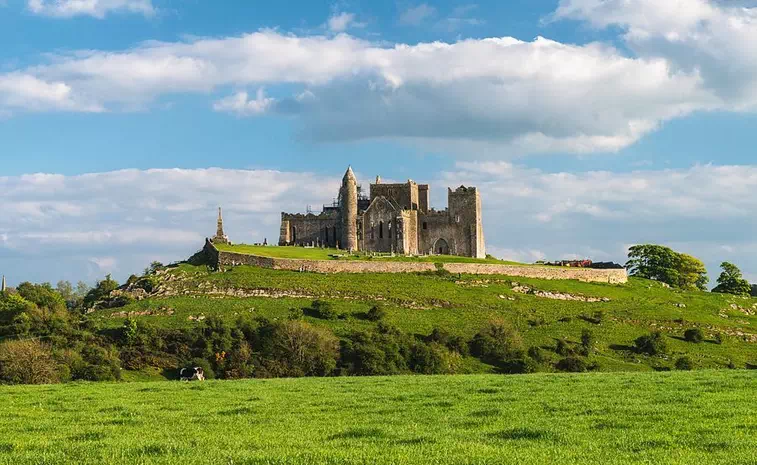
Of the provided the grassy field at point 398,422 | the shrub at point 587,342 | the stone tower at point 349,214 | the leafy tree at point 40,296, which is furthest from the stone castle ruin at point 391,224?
the grassy field at point 398,422

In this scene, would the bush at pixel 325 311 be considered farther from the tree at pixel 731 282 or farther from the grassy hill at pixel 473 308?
the tree at pixel 731 282

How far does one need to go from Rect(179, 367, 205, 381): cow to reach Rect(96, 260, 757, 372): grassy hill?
11304 millimetres

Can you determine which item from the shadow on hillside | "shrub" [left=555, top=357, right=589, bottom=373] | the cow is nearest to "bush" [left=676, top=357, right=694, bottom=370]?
the shadow on hillside

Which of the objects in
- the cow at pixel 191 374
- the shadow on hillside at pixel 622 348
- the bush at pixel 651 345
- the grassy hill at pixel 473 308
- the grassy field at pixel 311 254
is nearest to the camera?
the cow at pixel 191 374

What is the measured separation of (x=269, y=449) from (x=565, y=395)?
37.8ft

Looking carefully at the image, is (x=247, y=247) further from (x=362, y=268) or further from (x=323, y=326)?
(x=323, y=326)

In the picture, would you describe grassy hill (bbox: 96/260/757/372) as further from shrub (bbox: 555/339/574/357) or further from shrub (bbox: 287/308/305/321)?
shrub (bbox: 287/308/305/321)

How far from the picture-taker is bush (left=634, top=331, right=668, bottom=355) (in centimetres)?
6619

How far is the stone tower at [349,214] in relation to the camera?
106562 millimetres

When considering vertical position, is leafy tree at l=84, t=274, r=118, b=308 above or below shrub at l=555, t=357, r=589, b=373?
above

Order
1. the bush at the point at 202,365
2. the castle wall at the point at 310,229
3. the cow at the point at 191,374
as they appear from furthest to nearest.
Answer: the castle wall at the point at 310,229
the bush at the point at 202,365
the cow at the point at 191,374

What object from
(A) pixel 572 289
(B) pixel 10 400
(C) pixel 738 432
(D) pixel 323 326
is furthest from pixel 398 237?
(C) pixel 738 432

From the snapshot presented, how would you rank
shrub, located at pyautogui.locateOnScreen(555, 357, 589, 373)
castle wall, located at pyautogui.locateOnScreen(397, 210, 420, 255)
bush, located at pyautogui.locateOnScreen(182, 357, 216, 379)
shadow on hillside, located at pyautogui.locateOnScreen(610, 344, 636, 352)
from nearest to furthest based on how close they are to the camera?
bush, located at pyautogui.locateOnScreen(182, 357, 216, 379), shrub, located at pyautogui.locateOnScreen(555, 357, 589, 373), shadow on hillside, located at pyautogui.locateOnScreen(610, 344, 636, 352), castle wall, located at pyautogui.locateOnScreen(397, 210, 420, 255)

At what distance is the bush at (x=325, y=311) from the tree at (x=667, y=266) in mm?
67147
